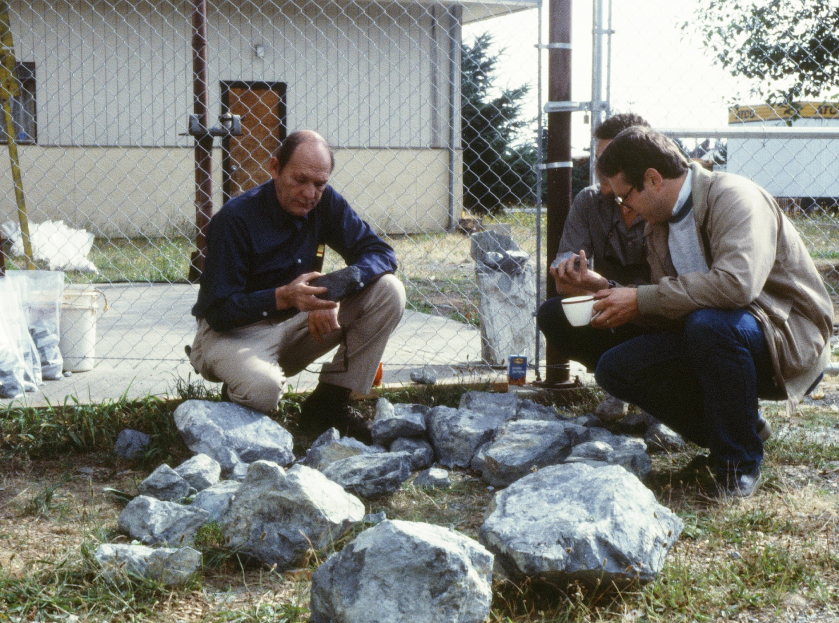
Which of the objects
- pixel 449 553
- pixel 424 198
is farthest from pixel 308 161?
pixel 424 198

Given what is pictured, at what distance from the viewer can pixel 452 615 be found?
1.83m

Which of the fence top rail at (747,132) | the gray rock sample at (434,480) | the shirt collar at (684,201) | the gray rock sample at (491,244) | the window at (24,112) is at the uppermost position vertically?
the window at (24,112)

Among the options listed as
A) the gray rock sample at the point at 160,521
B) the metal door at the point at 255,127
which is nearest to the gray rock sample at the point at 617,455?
the gray rock sample at the point at 160,521

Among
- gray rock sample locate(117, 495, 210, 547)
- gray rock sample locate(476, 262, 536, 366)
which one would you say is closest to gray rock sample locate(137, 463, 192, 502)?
gray rock sample locate(117, 495, 210, 547)

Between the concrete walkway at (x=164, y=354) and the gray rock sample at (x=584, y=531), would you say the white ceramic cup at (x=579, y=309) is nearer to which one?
the gray rock sample at (x=584, y=531)

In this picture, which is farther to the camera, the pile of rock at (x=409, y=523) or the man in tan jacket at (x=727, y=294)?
the man in tan jacket at (x=727, y=294)

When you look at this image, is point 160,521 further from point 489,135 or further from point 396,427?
point 489,135

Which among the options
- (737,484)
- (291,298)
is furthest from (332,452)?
(737,484)

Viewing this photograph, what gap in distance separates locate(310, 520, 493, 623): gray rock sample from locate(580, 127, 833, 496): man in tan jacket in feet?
4.05

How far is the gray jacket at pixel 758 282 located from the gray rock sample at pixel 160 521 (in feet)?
5.17

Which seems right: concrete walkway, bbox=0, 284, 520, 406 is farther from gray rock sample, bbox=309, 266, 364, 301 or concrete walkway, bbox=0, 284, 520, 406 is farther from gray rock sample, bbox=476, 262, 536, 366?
gray rock sample, bbox=309, 266, 364, 301

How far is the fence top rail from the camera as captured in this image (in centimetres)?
360

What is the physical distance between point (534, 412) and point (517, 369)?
13.3 inches

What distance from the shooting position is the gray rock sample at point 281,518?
7.58ft
